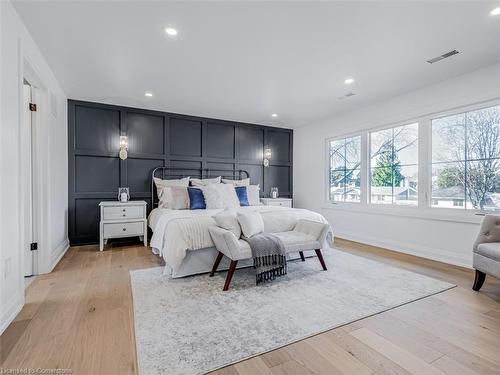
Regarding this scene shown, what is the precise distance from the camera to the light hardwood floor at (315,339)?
1518mm

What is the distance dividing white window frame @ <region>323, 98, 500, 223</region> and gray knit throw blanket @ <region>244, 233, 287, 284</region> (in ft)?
8.13

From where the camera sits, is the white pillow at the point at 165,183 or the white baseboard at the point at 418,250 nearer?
the white baseboard at the point at 418,250

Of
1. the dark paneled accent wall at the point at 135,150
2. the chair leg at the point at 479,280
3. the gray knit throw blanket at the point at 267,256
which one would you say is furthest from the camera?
the dark paneled accent wall at the point at 135,150

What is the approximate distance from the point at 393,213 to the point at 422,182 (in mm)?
666

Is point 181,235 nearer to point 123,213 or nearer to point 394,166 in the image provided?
point 123,213

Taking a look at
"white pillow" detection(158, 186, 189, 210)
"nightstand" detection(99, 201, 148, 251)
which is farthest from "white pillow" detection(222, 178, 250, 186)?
"nightstand" detection(99, 201, 148, 251)

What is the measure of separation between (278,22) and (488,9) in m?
1.76

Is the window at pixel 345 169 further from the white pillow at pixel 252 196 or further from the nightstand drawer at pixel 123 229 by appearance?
the nightstand drawer at pixel 123 229

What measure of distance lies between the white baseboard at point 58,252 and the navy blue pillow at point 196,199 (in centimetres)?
188

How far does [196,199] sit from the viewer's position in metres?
4.21

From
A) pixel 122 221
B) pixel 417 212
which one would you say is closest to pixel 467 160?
pixel 417 212

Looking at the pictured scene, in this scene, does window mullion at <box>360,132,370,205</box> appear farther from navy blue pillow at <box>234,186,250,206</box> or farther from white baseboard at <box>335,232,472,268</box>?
navy blue pillow at <box>234,186,250,206</box>

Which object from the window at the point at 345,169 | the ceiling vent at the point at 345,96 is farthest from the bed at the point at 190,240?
the ceiling vent at the point at 345,96

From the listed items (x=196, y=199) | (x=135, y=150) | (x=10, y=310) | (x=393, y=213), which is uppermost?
(x=135, y=150)
